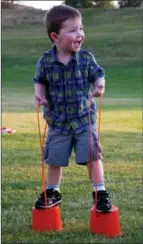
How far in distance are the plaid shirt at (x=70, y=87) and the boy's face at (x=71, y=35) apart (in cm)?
8

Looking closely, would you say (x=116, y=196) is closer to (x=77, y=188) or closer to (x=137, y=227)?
(x=77, y=188)

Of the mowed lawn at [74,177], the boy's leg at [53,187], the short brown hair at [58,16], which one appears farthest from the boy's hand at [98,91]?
the mowed lawn at [74,177]

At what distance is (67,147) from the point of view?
473 cm

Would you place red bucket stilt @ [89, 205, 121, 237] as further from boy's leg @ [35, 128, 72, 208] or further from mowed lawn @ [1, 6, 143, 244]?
boy's leg @ [35, 128, 72, 208]

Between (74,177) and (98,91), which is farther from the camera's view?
(74,177)

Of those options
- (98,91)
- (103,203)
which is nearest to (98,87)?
(98,91)

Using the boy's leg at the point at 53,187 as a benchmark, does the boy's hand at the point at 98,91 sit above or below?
above

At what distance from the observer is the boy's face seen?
4.60 m

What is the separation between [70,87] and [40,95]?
0.70 ft

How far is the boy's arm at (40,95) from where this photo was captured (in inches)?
182

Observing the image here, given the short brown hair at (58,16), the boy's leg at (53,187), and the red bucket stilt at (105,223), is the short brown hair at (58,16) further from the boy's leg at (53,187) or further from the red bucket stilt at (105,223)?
the red bucket stilt at (105,223)

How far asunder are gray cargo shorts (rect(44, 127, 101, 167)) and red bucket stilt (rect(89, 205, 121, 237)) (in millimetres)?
397

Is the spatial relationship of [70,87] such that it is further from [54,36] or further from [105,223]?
[105,223]

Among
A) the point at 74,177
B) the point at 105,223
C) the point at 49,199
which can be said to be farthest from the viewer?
the point at 74,177
